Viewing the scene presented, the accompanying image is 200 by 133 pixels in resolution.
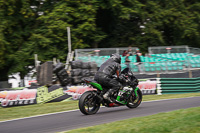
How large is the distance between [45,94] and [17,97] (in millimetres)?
1220

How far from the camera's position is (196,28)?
25688mm

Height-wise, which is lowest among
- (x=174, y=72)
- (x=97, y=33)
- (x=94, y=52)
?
(x=174, y=72)

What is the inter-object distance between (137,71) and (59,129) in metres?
11.4

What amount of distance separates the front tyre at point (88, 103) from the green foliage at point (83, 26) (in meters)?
13.2

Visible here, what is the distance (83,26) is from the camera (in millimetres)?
22312

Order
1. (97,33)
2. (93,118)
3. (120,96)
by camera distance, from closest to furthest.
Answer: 1. (93,118)
2. (120,96)
3. (97,33)

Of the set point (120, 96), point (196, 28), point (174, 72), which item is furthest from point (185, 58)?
point (120, 96)

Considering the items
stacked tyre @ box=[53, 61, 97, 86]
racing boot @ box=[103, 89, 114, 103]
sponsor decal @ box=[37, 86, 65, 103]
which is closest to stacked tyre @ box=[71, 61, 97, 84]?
stacked tyre @ box=[53, 61, 97, 86]

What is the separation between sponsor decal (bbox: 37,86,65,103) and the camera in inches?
535

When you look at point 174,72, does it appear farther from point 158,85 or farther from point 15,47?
point 15,47

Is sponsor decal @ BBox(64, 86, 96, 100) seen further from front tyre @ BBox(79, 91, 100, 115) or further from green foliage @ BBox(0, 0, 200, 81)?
green foliage @ BBox(0, 0, 200, 81)

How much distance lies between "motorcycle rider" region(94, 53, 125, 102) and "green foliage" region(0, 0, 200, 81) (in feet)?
41.9

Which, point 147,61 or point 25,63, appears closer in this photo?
A: point 147,61

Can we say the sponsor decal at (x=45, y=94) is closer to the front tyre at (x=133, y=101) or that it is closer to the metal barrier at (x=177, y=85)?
the front tyre at (x=133, y=101)
